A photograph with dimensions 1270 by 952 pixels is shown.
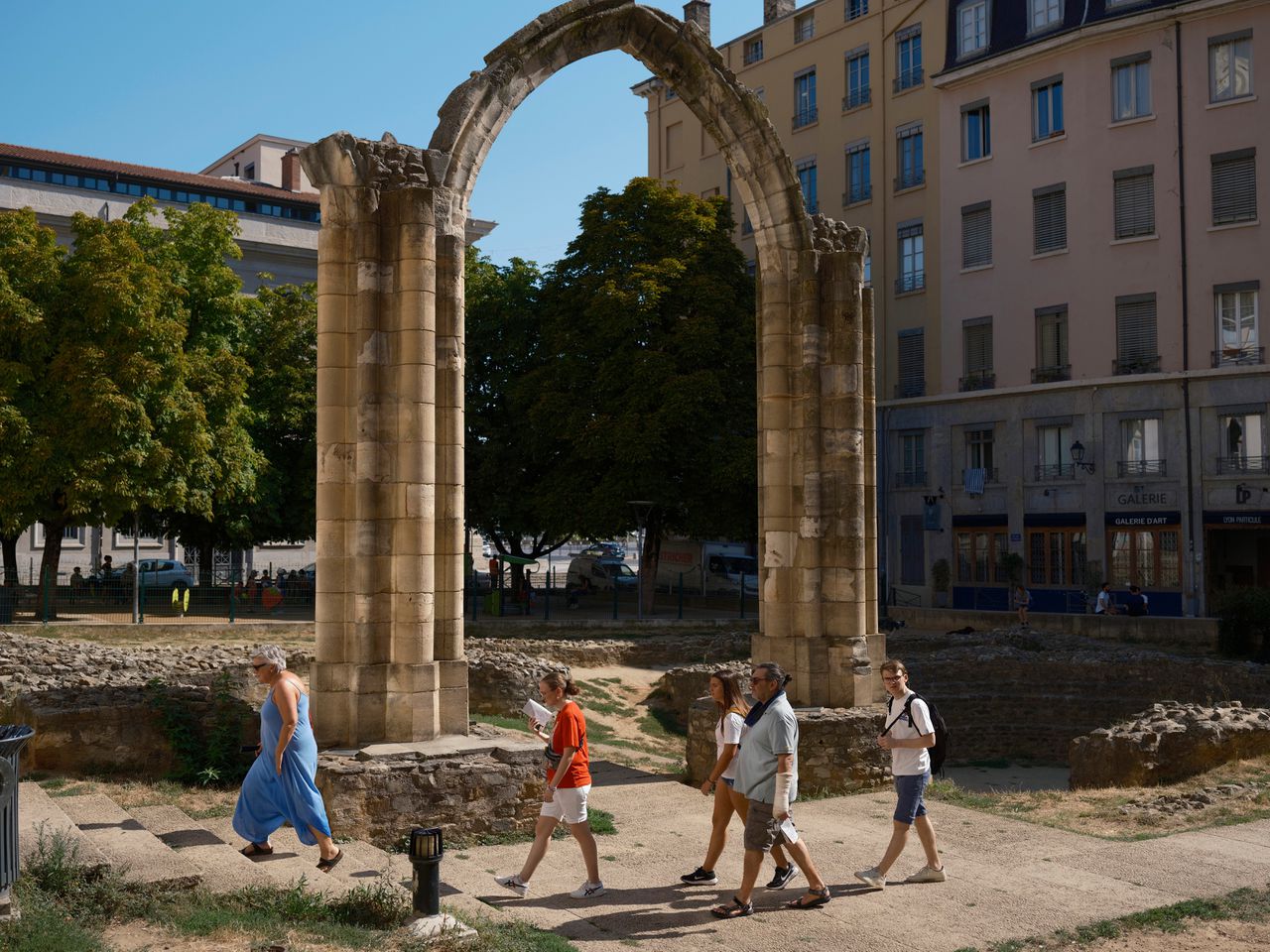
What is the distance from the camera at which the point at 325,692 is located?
10883mm

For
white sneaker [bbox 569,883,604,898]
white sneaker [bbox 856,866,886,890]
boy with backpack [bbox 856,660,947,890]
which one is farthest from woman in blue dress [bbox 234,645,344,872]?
boy with backpack [bbox 856,660,947,890]

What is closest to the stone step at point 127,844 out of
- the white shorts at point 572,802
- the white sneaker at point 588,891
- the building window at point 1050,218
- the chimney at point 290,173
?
the white shorts at point 572,802

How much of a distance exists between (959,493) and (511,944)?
33767 millimetres

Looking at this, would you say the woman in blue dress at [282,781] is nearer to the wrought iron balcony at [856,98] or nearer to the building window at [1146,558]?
the building window at [1146,558]

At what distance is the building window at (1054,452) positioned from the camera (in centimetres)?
3647

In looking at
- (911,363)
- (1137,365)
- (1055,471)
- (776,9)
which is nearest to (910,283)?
(911,363)

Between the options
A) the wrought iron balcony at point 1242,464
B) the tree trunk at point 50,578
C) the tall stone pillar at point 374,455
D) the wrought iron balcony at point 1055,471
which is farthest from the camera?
the wrought iron balcony at point 1055,471

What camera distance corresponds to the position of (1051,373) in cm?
3688

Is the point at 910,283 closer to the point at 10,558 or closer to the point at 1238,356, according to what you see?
the point at 1238,356

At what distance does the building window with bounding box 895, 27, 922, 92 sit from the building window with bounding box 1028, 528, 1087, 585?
610 inches

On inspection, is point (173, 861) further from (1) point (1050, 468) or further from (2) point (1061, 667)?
(1) point (1050, 468)

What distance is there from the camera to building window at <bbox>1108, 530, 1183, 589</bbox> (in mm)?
34062

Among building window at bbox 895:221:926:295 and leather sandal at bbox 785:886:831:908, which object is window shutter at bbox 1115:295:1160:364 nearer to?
building window at bbox 895:221:926:295

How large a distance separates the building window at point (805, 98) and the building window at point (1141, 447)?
1663 cm
